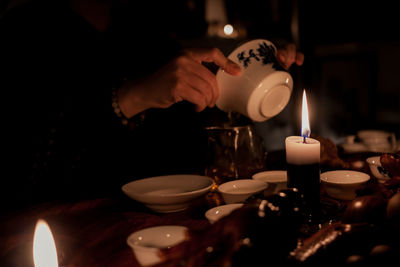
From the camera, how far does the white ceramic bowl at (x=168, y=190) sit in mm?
Answer: 1089

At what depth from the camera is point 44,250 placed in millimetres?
677

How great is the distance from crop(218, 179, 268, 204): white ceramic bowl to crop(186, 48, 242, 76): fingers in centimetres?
38

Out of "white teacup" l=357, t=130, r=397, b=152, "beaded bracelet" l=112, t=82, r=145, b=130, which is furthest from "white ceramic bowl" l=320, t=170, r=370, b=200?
"white teacup" l=357, t=130, r=397, b=152

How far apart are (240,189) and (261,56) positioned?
1.55 ft

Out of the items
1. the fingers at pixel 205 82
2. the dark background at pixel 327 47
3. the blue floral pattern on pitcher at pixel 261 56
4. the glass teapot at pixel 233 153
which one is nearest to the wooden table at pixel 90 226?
the glass teapot at pixel 233 153

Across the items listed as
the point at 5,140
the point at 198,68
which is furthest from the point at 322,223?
the point at 5,140

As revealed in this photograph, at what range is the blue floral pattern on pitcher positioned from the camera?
51.3 inches

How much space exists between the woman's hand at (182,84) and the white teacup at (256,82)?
0.12ft

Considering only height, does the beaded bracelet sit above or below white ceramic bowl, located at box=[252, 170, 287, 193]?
above

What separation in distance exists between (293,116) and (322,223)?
136 inches

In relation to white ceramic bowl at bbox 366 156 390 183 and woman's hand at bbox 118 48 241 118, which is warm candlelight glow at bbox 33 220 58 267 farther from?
white ceramic bowl at bbox 366 156 390 183

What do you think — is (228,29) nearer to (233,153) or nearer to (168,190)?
(233,153)

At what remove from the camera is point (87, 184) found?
77.7 inches

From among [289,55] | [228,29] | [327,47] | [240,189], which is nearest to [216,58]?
[289,55]
